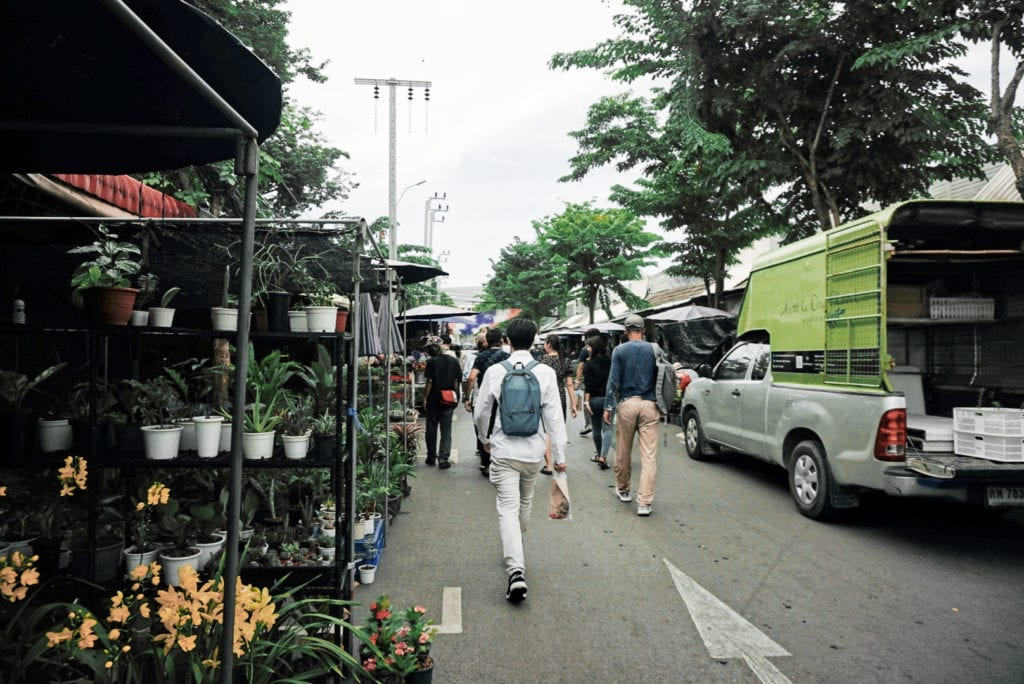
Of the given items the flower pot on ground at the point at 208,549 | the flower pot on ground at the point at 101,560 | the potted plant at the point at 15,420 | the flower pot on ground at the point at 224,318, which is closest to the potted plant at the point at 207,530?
the flower pot on ground at the point at 208,549

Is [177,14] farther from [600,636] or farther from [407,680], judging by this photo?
[600,636]

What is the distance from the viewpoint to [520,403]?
4105mm

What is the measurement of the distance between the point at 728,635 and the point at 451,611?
175cm

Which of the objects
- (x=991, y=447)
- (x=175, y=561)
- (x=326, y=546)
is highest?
(x=991, y=447)

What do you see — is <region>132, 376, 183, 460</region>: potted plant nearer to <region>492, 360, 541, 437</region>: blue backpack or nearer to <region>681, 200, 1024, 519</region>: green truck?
<region>492, 360, 541, 437</region>: blue backpack

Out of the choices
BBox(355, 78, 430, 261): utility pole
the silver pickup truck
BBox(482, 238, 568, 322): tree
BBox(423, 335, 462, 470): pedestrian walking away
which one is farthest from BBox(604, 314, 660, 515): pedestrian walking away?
BBox(482, 238, 568, 322): tree

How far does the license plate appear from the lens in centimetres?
472

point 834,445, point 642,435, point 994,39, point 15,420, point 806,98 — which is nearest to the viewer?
point 15,420

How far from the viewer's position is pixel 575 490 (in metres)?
7.18

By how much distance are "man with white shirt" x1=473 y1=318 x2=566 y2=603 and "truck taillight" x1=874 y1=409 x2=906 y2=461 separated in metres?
2.79

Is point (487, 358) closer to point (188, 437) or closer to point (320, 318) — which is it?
point (320, 318)

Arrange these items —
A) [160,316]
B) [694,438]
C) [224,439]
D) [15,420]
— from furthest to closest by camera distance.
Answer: [694,438], [224,439], [160,316], [15,420]

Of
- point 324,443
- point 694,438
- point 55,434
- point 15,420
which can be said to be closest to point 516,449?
point 324,443

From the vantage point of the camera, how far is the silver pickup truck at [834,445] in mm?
4750
